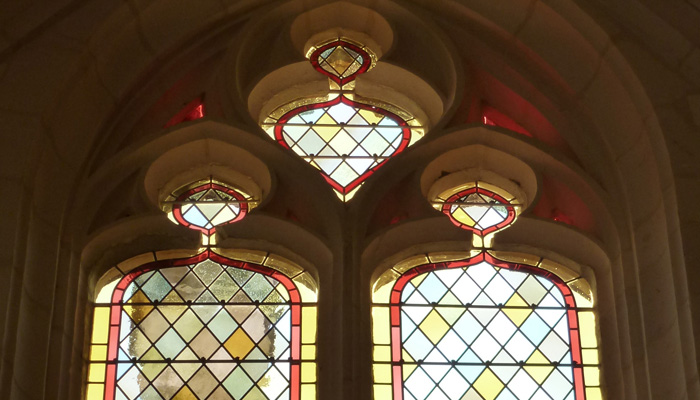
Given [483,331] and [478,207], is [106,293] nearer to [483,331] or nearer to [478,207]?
[483,331]

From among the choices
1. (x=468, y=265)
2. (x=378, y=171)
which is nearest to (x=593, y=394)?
(x=468, y=265)

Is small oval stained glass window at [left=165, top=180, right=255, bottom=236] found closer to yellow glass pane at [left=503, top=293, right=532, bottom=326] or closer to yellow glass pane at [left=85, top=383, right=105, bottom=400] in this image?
yellow glass pane at [left=85, top=383, right=105, bottom=400]

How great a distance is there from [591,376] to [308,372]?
5.40ft

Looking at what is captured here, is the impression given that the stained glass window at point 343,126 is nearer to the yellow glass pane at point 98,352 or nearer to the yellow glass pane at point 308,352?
the yellow glass pane at point 308,352

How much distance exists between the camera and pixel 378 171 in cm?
1007

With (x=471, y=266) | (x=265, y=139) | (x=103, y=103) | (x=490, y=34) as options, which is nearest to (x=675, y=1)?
(x=490, y=34)

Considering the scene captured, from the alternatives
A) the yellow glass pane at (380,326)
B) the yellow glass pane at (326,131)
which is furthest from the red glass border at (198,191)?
the yellow glass pane at (380,326)

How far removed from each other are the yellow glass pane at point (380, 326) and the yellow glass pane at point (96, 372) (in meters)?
1.57

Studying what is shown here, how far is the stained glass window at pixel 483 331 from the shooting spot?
9422 millimetres

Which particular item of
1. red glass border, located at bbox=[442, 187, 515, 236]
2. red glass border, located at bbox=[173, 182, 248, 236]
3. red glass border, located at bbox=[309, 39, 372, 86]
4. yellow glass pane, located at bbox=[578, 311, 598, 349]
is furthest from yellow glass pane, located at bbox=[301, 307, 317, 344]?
red glass border, located at bbox=[309, 39, 372, 86]

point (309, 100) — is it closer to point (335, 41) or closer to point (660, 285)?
point (335, 41)

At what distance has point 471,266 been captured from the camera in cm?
998

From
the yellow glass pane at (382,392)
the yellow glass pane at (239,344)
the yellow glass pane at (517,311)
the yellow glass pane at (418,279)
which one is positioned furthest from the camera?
the yellow glass pane at (418,279)

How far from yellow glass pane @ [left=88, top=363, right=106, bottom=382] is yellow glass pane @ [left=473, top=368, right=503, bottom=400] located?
2.14 meters
